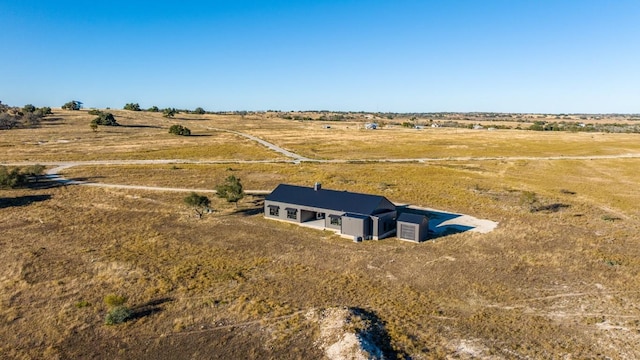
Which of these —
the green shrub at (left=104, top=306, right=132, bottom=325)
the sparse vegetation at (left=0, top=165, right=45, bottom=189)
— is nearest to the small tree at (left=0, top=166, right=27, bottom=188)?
the sparse vegetation at (left=0, top=165, right=45, bottom=189)

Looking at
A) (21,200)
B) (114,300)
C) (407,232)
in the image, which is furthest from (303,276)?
(21,200)

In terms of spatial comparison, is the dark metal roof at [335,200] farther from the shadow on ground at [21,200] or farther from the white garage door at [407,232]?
the shadow on ground at [21,200]

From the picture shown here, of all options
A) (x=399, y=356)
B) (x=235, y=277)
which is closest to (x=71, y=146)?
(x=235, y=277)

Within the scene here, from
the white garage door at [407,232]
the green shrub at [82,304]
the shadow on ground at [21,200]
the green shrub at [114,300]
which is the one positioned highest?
the white garage door at [407,232]

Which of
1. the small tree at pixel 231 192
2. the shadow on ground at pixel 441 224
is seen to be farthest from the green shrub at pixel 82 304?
the shadow on ground at pixel 441 224

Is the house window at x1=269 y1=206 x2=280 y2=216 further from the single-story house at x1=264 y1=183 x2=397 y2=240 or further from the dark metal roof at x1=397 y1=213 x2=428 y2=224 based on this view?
the dark metal roof at x1=397 y1=213 x2=428 y2=224

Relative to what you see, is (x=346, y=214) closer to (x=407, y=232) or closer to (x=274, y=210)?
(x=407, y=232)
